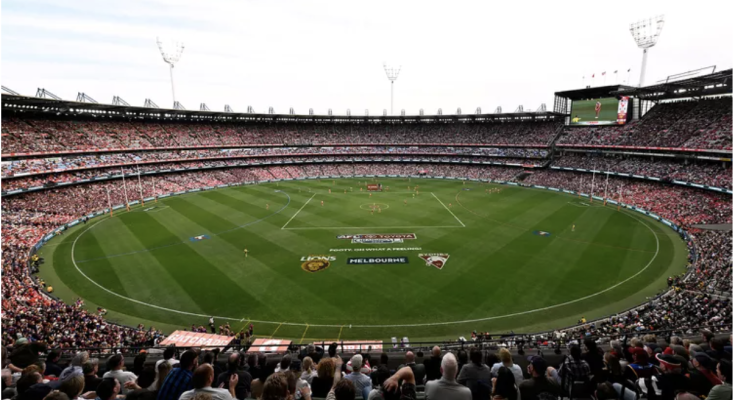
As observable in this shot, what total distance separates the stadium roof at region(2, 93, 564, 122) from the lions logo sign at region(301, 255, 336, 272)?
170ft

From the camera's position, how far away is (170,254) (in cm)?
3578

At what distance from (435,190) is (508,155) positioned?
2748 cm

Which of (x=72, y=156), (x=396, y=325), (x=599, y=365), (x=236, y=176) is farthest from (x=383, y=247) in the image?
(x=72, y=156)

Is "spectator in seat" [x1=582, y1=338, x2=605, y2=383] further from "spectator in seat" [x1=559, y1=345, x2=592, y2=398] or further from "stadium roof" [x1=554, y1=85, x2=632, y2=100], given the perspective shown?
"stadium roof" [x1=554, y1=85, x2=632, y2=100]

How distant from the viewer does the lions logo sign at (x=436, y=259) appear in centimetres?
A: 3306

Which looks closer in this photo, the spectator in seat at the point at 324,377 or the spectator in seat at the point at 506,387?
the spectator in seat at the point at 506,387

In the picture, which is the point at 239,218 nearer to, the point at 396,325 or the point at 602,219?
the point at 396,325

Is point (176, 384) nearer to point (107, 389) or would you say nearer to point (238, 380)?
point (107, 389)

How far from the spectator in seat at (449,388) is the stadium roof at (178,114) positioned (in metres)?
70.7

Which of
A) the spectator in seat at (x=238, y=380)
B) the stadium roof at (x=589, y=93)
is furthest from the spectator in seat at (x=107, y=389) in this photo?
the stadium roof at (x=589, y=93)

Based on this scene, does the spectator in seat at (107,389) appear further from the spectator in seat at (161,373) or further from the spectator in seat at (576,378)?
the spectator in seat at (576,378)

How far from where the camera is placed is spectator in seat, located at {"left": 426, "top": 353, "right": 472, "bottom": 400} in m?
5.63

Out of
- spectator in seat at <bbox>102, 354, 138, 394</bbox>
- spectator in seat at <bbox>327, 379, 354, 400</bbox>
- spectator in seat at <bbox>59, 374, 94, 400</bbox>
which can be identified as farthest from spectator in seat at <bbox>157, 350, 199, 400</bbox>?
spectator in seat at <bbox>327, 379, 354, 400</bbox>

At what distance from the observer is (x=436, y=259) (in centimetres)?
3419
